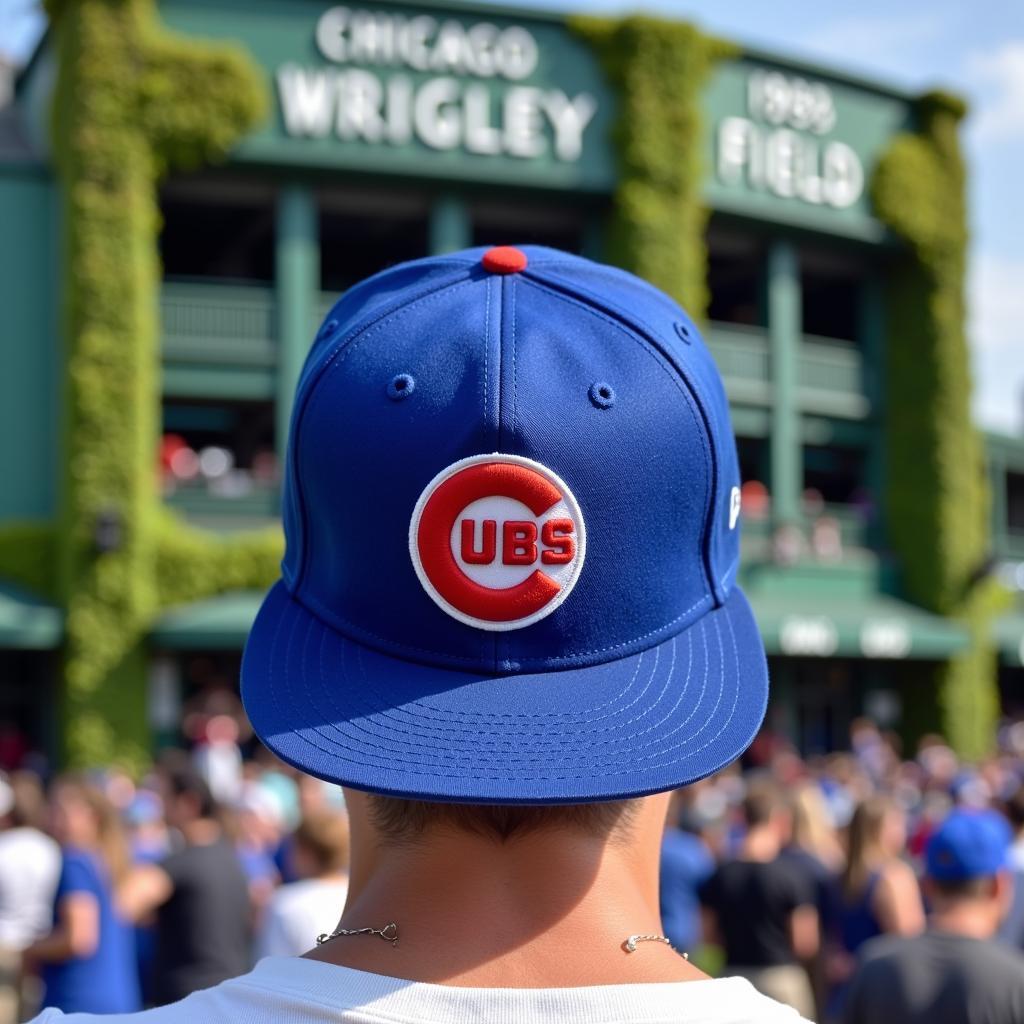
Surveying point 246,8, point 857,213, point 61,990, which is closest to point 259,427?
point 246,8

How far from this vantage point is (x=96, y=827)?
6.84 metres

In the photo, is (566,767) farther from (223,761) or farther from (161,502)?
(161,502)

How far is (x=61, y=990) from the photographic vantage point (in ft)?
20.4

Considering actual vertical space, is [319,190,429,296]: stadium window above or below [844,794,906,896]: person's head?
above

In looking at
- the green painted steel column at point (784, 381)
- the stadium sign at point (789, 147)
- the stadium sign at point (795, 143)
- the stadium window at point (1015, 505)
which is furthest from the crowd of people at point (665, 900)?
the stadium window at point (1015, 505)

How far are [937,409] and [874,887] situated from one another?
21.5 m

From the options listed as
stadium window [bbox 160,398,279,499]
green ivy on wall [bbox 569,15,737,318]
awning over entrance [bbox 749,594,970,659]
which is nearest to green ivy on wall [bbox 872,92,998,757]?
awning over entrance [bbox 749,594,970,659]

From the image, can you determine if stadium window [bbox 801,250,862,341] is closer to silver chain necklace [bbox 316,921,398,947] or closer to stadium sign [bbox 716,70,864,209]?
stadium sign [bbox 716,70,864,209]

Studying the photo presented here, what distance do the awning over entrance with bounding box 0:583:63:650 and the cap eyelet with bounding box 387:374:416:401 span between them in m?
19.7

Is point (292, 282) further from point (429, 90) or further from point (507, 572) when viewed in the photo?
Answer: point (507, 572)

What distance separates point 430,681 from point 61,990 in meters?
5.49

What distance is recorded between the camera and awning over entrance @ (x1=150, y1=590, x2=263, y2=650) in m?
20.3

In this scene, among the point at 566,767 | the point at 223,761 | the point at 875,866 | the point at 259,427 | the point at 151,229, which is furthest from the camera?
the point at 259,427

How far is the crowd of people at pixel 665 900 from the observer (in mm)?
4734
